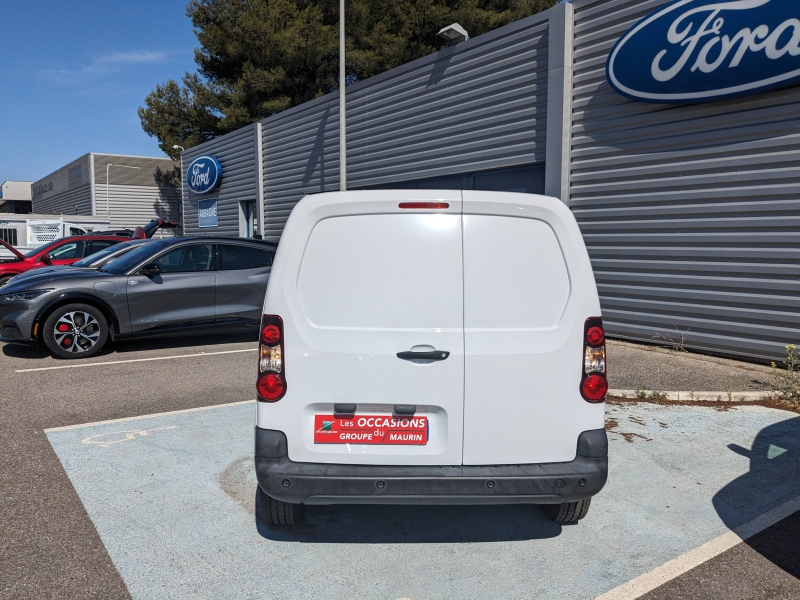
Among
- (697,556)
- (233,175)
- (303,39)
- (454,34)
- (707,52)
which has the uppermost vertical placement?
(303,39)

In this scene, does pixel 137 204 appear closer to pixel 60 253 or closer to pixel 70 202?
pixel 70 202

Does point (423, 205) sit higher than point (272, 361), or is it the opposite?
point (423, 205)

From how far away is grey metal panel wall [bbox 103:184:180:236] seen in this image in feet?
126

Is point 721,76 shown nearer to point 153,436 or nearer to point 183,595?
point 153,436

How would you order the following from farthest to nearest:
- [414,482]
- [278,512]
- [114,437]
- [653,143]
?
[653,143] → [114,437] → [278,512] → [414,482]

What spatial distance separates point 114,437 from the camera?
4.81 meters

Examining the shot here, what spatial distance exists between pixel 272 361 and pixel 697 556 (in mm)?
2330

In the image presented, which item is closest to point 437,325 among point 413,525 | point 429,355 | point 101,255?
point 429,355

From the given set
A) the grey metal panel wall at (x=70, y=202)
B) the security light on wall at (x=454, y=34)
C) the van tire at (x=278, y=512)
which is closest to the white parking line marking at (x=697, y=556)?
the van tire at (x=278, y=512)

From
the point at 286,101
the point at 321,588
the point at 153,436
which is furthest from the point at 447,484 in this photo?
the point at 286,101

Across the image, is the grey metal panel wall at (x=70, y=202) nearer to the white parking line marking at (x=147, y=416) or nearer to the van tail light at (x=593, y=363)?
the white parking line marking at (x=147, y=416)

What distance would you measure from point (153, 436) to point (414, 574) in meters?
2.79

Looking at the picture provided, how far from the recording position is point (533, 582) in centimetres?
286

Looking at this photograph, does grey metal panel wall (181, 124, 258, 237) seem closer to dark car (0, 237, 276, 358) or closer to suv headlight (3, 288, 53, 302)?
dark car (0, 237, 276, 358)
